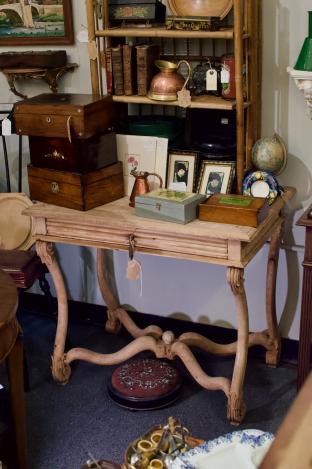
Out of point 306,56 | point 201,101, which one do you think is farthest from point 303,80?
point 201,101

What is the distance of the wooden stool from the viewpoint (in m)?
1.77

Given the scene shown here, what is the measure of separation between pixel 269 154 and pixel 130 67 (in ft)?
2.34

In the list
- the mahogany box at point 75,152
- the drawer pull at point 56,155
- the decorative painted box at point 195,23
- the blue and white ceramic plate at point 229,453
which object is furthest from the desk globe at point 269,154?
the blue and white ceramic plate at point 229,453

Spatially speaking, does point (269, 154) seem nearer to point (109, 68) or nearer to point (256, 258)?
point (256, 258)

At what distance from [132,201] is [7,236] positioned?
0.86 m

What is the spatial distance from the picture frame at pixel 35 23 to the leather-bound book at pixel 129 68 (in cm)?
56

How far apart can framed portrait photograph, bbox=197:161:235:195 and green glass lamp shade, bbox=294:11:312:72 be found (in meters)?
0.48

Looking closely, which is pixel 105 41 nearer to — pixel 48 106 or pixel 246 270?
pixel 48 106

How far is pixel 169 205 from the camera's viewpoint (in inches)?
98.1

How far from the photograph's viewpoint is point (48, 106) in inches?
105

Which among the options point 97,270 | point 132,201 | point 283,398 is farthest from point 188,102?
point 283,398

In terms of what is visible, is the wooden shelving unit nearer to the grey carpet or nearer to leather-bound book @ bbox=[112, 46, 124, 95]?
leather-bound book @ bbox=[112, 46, 124, 95]

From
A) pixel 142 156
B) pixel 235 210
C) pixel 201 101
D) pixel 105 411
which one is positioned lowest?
pixel 105 411

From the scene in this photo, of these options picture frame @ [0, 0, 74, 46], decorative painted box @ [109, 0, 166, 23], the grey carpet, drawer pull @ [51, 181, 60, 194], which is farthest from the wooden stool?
picture frame @ [0, 0, 74, 46]
